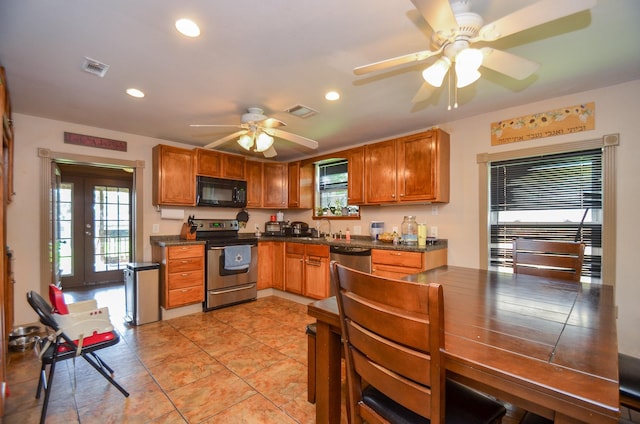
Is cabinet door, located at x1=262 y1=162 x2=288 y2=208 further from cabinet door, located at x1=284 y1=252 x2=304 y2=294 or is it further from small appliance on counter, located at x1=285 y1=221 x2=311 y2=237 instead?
cabinet door, located at x1=284 y1=252 x2=304 y2=294

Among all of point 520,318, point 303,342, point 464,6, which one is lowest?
point 303,342

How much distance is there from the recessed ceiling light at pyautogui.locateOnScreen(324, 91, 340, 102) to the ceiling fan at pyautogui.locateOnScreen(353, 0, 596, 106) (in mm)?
962

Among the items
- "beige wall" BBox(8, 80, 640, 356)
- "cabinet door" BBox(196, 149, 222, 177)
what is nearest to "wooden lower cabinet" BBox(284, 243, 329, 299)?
"beige wall" BBox(8, 80, 640, 356)

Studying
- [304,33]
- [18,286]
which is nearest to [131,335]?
[18,286]

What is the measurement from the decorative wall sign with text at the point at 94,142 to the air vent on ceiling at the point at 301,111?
2399 mm

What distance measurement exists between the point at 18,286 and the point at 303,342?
10.5 feet

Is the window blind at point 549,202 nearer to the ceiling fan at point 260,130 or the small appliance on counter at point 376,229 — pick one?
the small appliance on counter at point 376,229

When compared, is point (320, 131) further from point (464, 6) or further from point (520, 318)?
point (520, 318)

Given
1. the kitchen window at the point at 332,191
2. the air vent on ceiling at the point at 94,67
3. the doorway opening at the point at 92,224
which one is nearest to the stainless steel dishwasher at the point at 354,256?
the kitchen window at the point at 332,191

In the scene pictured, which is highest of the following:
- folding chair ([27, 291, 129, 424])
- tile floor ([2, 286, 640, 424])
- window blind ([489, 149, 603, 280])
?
window blind ([489, 149, 603, 280])

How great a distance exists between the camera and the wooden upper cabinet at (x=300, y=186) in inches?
191

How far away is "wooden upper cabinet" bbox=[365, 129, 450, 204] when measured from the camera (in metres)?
3.21

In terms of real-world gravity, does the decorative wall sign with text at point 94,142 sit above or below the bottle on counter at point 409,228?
above

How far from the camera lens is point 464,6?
4.58 ft
